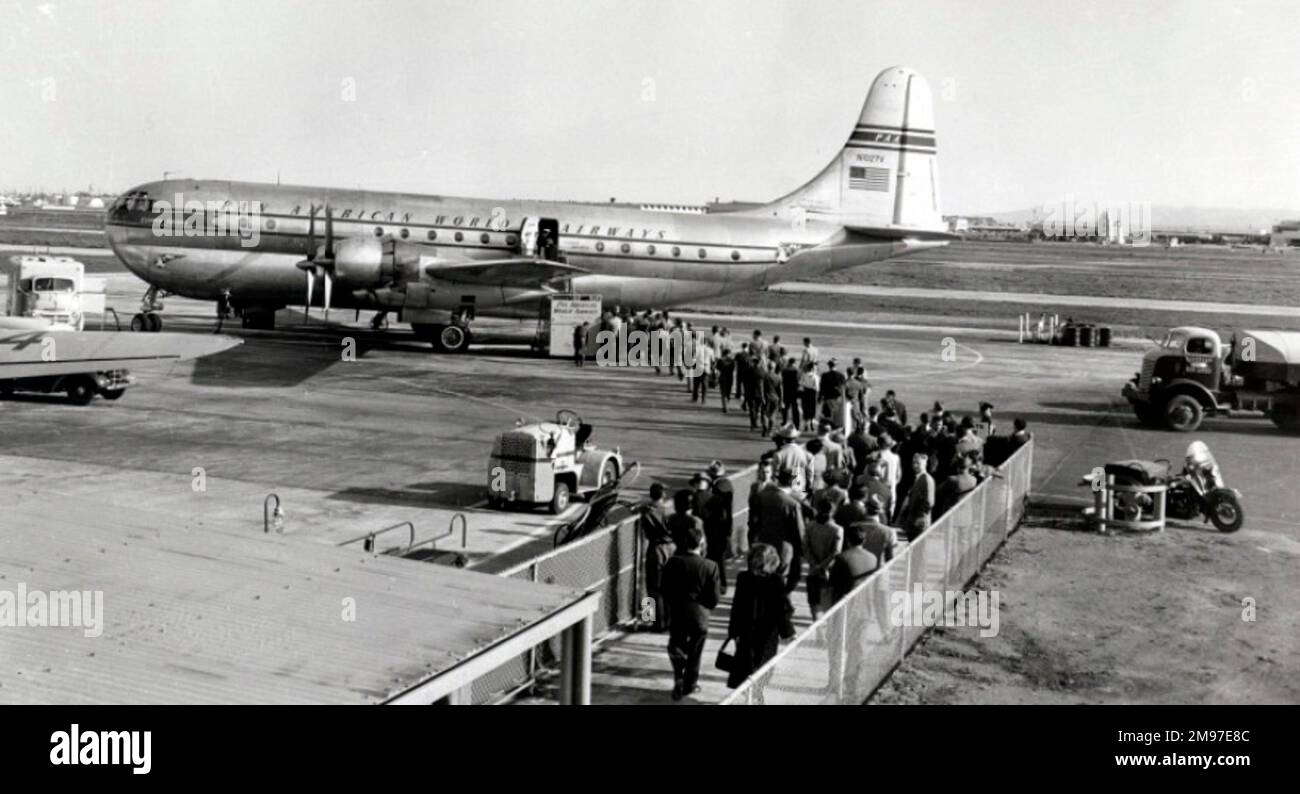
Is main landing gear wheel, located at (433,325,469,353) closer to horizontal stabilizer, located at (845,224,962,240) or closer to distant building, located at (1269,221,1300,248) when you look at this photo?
horizontal stabilizer, located at (845,224,962,240)

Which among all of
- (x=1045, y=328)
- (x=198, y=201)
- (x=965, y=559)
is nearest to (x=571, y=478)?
(x=965, y=559)

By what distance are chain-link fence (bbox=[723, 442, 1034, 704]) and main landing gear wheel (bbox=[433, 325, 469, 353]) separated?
2282 centimetres

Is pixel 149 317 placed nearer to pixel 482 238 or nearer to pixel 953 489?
pixel 482 238

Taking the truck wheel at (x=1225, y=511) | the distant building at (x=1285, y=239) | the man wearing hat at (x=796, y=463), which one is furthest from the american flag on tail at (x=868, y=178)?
the distant building at (x=1285, y=239)

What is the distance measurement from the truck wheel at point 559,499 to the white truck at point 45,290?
19.8m

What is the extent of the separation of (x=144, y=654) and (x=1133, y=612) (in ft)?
38.8

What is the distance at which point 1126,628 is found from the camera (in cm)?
1336

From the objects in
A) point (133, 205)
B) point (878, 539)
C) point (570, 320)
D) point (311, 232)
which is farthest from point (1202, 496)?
point (133, 205)

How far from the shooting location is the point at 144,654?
233 inches

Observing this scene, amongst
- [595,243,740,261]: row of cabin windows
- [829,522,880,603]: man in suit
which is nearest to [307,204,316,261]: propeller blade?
[595,243,740,261]: row of cabin windows

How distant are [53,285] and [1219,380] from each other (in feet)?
101

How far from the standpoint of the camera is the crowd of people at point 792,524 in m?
10.3
